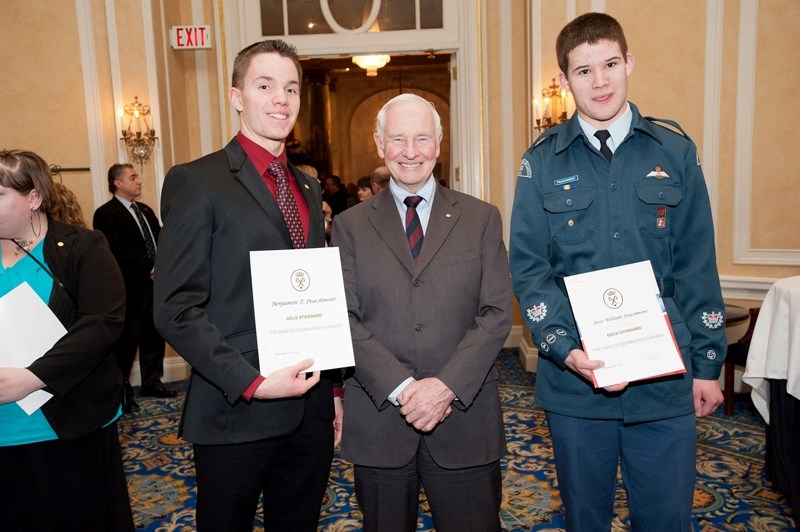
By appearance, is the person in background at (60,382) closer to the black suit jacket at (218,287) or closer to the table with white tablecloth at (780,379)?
the black suit jacket at (218,287)

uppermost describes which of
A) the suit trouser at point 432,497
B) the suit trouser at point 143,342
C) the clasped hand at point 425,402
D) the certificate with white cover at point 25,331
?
the certificate with white cover at point 25,331

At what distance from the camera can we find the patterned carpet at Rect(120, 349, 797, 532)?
280 centimetres

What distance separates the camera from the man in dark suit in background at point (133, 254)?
4750 millimetres

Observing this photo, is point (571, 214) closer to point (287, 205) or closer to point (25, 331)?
point (287, 205)

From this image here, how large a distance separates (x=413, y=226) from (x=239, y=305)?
54cm

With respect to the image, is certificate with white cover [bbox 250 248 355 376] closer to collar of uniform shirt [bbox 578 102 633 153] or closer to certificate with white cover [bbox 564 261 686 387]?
certificate with white cover [bbox 564 261 686 387]

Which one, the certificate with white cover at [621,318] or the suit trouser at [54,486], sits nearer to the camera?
the certificate with white cover at [621,318]

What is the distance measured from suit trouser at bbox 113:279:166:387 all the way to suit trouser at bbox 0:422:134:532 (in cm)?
324

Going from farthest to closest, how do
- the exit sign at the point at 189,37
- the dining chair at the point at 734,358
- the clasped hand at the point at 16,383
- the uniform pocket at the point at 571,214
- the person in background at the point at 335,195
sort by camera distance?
the person in background at the point at 335,195
the exit sign at the point at 189,37
the dining chair at the point at 734,358
the uniform pocket at the point at 571,214
the clasped hand at the point at 16,383

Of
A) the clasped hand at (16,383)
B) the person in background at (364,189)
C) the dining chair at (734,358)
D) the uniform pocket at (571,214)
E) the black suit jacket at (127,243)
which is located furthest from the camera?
the person in background at (364,189)

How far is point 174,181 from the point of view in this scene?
1.60 meters

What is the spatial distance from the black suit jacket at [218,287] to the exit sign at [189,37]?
425 centimetres

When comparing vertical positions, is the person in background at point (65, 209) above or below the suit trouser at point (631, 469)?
above

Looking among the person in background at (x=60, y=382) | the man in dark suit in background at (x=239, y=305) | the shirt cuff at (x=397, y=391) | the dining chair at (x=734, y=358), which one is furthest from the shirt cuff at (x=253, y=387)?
the dining chair at (x=734, y=358)
